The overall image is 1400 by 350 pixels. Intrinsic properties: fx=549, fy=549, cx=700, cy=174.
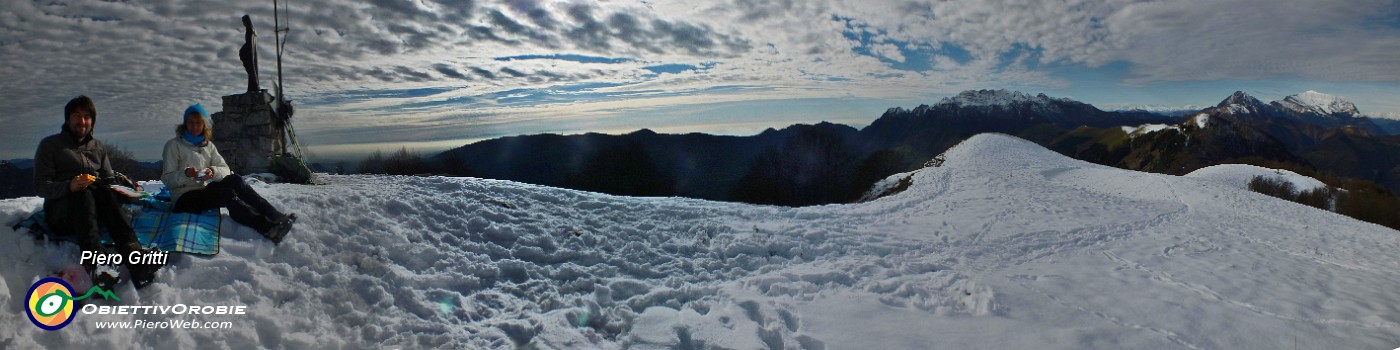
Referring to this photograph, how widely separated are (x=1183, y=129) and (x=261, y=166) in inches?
6297

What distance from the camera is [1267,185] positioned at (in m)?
31.9

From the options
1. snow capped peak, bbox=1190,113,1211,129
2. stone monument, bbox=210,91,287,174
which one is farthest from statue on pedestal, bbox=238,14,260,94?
snow capped peak, bbox=1190,113,1211,129

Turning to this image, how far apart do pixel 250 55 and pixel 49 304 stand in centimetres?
1028

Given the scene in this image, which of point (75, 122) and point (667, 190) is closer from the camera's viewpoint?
point (75, 122)

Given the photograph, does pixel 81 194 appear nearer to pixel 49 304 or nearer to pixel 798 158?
pixel 49 304

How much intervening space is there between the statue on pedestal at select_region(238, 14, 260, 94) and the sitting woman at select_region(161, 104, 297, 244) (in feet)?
23.7

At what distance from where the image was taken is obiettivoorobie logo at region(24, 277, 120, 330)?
14.8ft

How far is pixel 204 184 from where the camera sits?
6719 millimetres

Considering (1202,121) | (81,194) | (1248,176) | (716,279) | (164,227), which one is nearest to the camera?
(81,194)

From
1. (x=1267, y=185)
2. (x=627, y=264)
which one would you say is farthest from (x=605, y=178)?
(x=1267, y=185)

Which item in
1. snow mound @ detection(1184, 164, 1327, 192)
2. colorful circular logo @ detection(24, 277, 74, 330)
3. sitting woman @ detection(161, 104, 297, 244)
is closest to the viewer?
colorful circular logo @ detection(24, 277, 74, 330)

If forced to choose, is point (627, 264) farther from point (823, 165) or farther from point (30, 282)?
point (823, 165)

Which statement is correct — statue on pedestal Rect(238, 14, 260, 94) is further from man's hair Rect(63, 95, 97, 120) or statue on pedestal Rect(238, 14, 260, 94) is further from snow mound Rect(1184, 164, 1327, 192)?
snow mound Rect(1184, 164, 1327, 192)

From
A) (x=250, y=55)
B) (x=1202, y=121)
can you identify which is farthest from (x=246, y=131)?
(x=1202, y=121)
